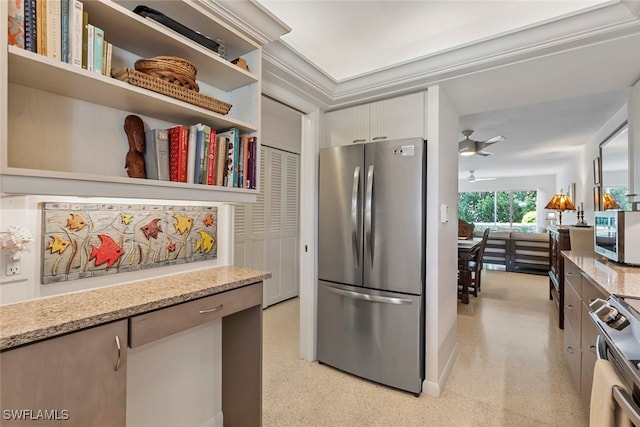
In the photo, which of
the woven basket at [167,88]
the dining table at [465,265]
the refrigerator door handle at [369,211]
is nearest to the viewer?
the woven basket at [167,88]

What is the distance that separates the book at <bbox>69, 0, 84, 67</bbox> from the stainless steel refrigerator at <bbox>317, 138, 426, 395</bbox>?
5.71 feet

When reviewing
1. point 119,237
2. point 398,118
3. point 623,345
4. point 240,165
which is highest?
point 398,118

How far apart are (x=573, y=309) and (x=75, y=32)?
323cm

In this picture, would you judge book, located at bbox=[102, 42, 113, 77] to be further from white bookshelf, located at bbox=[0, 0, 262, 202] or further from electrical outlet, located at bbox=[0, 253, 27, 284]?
electrical outlet, located at bbox=[0, 253, 27, 284]

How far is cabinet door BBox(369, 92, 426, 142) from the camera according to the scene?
2.28m

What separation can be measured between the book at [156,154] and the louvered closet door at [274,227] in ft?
7.19

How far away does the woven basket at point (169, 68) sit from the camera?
1.29 metres

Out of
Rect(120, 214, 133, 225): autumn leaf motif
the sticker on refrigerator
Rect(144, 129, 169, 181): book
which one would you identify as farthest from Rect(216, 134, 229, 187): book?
the sticker on refrigerator

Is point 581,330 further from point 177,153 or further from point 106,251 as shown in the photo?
point 106,251

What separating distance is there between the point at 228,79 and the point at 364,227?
54.2 inches

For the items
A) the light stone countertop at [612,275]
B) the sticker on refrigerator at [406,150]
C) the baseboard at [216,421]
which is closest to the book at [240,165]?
the sticker on refrigerator at [406,150]

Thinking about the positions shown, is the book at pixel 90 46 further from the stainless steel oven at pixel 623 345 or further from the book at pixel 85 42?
the stainless steel oven at pixel 623 345

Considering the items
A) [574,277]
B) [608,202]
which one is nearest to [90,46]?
[574,277]

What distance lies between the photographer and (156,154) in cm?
135
